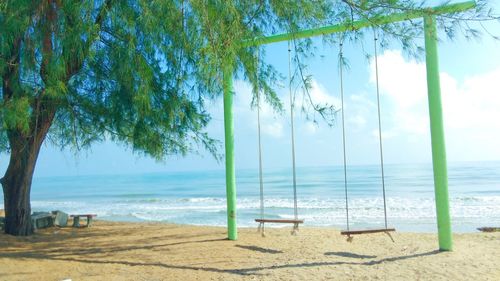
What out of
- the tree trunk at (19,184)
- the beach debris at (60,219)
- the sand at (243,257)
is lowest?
the sand at (243,257)

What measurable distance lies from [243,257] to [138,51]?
291 centimetres

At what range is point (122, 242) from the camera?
24.7 ft

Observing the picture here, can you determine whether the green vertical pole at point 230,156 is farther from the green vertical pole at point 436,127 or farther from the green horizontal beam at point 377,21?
the green vertical pole at point 436,127

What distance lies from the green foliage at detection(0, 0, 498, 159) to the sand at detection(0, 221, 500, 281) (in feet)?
5.58

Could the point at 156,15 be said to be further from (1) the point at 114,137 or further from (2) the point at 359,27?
(1) the point at 114,137

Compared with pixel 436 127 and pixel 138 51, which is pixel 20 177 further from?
pixel 436 127

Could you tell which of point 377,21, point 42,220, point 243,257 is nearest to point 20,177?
point 42,220

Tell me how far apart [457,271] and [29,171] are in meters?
6.58

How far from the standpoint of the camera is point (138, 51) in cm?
564

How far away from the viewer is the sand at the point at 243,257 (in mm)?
5031

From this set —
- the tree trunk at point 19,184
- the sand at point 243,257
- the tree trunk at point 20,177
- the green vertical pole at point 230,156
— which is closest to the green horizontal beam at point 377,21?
the green vertical pole at point 230,156

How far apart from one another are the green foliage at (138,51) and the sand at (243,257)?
1.70 metres

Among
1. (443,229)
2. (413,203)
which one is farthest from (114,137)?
(413,203)

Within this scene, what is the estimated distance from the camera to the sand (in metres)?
5.03
